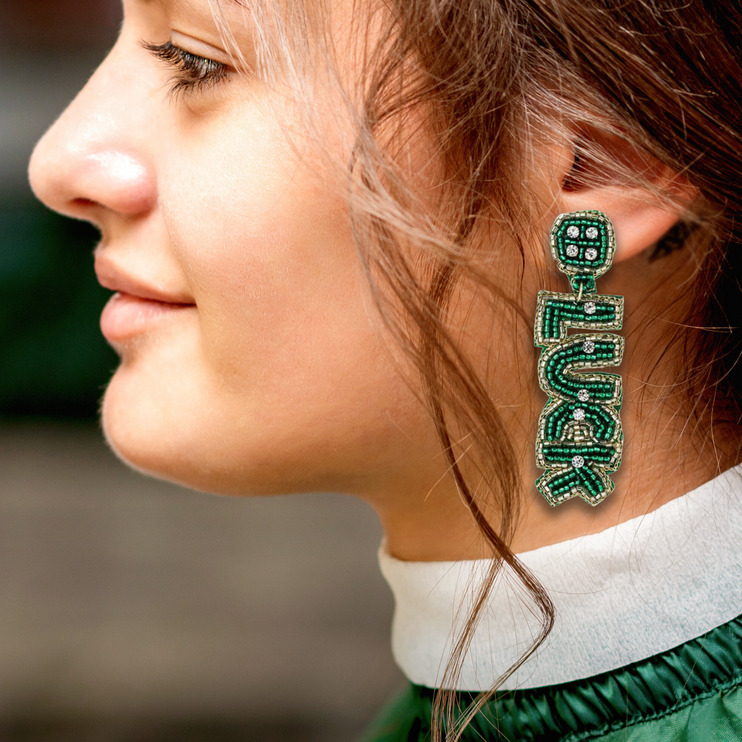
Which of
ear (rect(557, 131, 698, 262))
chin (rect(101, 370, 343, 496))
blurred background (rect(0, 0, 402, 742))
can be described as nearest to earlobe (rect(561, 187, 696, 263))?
ear (rect(557, 131, 698, 262))

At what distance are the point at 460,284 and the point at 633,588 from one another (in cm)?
31

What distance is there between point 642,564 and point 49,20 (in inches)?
147

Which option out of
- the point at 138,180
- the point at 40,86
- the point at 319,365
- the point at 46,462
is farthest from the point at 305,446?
the point at 40,86

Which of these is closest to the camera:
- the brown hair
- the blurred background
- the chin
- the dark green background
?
the brown hair

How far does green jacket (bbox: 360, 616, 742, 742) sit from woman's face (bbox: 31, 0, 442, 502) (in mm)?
247

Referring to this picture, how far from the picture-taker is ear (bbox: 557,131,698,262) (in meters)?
0.68

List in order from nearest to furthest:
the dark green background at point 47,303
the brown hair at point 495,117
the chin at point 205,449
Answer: the brown hair at point 495,117 < the chin at point 205,449 < the dark green background at point 47,303

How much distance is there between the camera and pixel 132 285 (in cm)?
82

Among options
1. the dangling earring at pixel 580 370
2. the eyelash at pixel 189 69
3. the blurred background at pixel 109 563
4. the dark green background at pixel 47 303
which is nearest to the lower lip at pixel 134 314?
the eyelash at pixel 189 69

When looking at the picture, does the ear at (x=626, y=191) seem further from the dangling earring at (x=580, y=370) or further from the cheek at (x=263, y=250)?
the cheek at (x=263, y=250)

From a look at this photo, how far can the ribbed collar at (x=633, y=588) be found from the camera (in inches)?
28.4

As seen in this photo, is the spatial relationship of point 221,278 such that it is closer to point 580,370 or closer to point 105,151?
point 105,151

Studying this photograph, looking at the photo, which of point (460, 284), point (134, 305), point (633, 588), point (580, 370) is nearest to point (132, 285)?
point (134, 305)

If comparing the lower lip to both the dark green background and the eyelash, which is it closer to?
the eyelash
